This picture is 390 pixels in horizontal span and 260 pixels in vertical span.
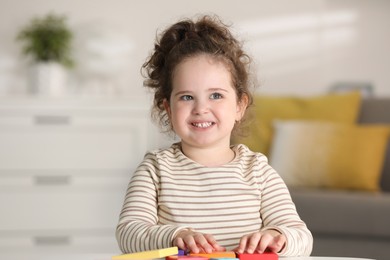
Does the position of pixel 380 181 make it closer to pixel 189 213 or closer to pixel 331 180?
pixel 331 180

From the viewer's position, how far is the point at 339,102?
12.5ft

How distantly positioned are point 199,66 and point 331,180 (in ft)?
7.24

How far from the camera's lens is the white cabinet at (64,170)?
4.05m

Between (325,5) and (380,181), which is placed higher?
(325,5)

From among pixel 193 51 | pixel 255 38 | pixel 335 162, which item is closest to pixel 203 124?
pixel 193 51

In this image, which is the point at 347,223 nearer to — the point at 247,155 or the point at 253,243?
the point at 247,155

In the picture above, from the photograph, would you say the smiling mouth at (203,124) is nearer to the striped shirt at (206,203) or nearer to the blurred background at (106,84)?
the striped shirt at (206,203)

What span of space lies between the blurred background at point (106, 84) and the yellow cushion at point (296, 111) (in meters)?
0.54

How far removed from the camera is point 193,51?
1448 mm

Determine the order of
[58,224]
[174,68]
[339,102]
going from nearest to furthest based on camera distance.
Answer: [174,68] → [339,102] → [58,224]

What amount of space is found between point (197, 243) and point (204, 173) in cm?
24

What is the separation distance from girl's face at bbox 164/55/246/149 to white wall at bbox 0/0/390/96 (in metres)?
3.11

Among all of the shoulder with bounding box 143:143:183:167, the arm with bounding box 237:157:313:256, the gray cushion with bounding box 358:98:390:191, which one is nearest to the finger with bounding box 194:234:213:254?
the arm with bounding box 237:157:313:256

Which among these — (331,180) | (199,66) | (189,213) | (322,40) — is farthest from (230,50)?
(322,40)
